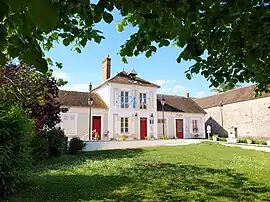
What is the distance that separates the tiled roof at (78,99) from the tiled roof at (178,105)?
7121 millimetres

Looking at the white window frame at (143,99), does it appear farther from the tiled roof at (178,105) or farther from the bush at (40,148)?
the bush at (40,148)

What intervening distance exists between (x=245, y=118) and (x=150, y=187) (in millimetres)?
27634

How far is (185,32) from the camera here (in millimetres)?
3588

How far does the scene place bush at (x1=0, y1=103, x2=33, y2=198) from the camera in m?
6.55

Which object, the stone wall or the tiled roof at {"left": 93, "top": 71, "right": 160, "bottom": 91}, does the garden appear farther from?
the stone wall

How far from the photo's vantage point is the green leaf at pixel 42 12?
88cm

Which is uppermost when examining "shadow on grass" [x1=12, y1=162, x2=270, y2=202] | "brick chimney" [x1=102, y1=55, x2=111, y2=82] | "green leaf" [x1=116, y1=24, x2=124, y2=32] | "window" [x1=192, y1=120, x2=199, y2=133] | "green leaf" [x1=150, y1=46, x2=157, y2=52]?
"brick chimney" [x1=102, y1=55, x2=111, y2=82]

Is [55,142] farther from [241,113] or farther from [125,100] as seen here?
[241,113]

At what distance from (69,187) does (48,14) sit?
24.4ft

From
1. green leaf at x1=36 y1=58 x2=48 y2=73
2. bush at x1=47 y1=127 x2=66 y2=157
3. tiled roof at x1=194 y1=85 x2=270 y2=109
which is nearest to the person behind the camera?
green leaf at x1=36 y1=58 x2=48 y2=73

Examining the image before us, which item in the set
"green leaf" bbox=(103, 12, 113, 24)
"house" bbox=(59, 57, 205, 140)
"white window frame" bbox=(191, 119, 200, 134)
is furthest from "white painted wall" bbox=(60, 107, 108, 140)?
"green leaf" bbox=(103, 12, 113, 24)

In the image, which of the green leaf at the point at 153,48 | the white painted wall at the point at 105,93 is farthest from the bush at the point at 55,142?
the white painted wall at the point at 105,93

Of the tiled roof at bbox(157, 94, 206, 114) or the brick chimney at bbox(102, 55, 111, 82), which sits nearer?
the brick chimney at bbox(102, 55, 111, 82)

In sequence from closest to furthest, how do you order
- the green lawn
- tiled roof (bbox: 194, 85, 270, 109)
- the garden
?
the garden, the green lawn, tiled roof (bbox: 194, 85, 270, 109)
